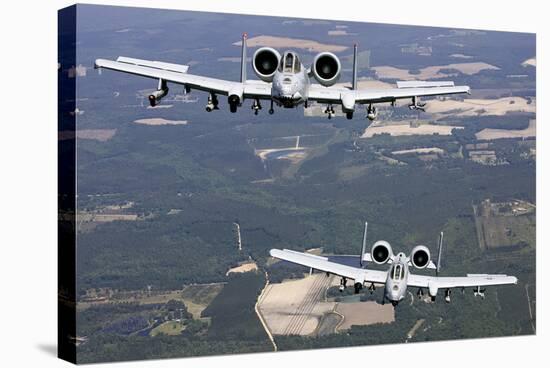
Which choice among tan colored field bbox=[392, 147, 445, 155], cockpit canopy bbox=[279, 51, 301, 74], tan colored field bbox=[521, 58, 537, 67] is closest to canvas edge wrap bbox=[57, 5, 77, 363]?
cockpit canopy bbox=[279, 51, 301, 74]

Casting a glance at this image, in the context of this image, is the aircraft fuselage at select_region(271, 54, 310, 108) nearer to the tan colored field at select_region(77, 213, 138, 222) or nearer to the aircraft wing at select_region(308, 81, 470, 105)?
the aircraft wing at select_region(308, 81, 470, 105)

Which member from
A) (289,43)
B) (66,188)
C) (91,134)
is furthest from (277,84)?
(289,43)

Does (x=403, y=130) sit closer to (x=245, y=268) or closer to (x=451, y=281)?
(x=245, y=268)

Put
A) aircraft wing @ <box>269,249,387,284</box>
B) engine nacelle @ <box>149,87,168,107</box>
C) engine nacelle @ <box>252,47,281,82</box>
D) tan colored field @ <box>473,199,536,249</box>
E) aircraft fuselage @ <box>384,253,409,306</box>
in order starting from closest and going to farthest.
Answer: engine nacelle @ <box>252,47,281,82</box>, engine nacelle @ <box>149,87,168,107</box>, aircraft fuselage @ <box>384,253,409,306</box>, aircraft wing @ <box>269,249,387,284</box>, tan colored field @ <box>473,199,536,249</box>

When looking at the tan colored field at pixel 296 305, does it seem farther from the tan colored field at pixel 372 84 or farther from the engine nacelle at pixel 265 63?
the engine nacelle at pixel 265 63

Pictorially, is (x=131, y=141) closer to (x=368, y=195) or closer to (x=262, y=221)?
(x=262, y=221)

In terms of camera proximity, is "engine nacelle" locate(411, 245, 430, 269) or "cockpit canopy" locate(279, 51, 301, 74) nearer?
"cockpit canopy" locate(279, 51, 301, 74)

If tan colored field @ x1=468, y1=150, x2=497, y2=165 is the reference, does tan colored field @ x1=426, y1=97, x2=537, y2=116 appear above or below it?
above
